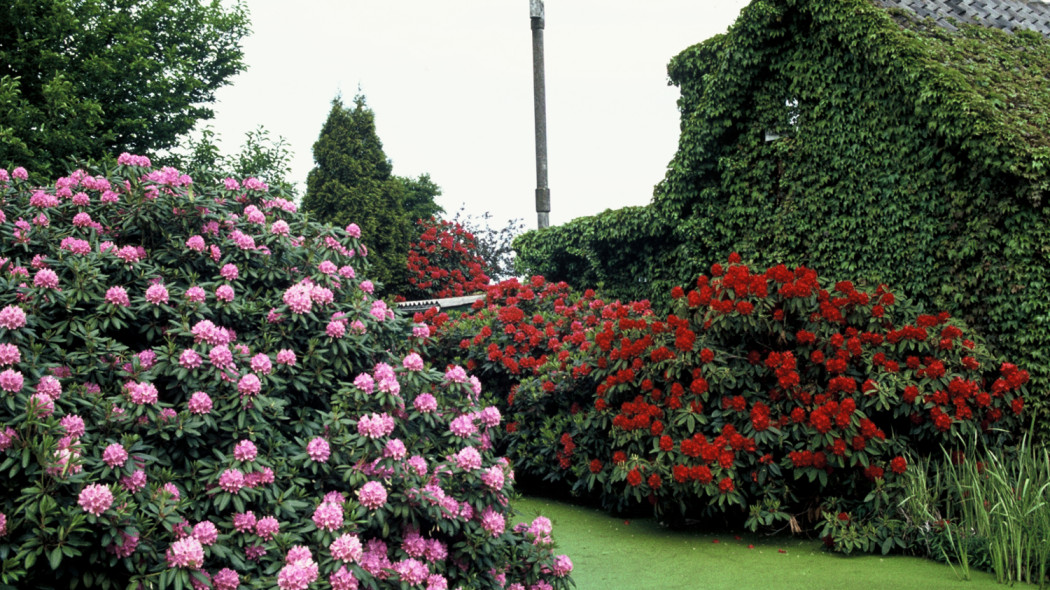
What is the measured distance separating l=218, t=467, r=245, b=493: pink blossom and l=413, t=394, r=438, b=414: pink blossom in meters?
0.94

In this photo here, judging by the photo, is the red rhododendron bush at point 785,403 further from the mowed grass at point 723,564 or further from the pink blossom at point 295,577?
the pink blossom at point 295,577

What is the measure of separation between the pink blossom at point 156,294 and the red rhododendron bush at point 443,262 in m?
11.3

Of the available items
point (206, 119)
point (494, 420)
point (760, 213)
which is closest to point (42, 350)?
point (494, 420)

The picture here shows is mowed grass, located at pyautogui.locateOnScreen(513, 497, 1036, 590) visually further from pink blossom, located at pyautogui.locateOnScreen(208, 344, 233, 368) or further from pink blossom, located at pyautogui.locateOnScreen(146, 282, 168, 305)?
pink blossom, located at pyautogui.locateOnScreen(146, 282, 168, 305)

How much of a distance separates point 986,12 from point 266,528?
11.5 meters

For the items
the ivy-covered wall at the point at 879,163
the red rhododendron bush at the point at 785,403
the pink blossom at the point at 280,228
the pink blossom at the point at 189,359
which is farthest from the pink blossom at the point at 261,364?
the ivy-covered wall at the point at 879,163

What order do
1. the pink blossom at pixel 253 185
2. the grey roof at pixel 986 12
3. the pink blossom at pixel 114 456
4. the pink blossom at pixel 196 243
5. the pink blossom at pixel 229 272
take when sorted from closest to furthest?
the pink blossom at pixel 114 456
the pink blossom at pixel 229 272
the pink blossom at pixel 196 243
the pink blossom at pixel 253 185
the grey roof at pixel 986 12

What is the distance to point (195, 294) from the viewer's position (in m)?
3.96

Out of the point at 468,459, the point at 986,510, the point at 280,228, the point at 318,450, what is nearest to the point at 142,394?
the point at 318,450

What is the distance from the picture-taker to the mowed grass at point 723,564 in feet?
17.9

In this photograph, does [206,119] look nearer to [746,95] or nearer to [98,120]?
[98,120]

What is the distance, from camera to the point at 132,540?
3.14 meters

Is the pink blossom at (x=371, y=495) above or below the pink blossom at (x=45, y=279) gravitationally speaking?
below

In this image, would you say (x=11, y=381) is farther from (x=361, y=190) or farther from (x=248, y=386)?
(x=361, y=190)
